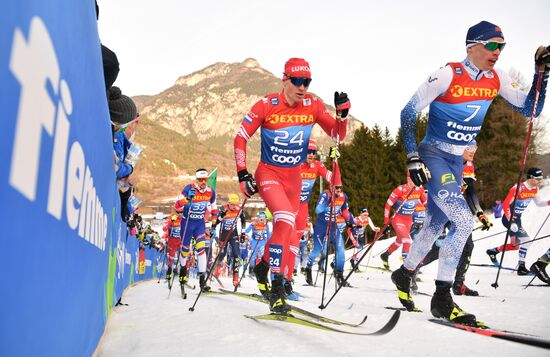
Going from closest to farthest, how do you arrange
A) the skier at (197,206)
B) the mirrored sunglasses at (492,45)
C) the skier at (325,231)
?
the mirrored sunglasses at (492,45)
the skier at (325,231)
the skier at (197,206)

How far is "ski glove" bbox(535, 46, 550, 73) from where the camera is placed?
413 centimetres

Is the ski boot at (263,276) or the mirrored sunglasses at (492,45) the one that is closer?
the mirrored sunglasses at (492,45)

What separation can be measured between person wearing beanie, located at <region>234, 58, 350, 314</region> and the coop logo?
11.3ft

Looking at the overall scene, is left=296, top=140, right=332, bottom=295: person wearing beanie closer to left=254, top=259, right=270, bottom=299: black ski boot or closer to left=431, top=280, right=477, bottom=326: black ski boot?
left=254, top=259, right=270, bottom=299: black ski boot

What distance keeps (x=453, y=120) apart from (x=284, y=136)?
1.92 metres

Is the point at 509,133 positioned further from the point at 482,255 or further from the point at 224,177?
the point at 224,177

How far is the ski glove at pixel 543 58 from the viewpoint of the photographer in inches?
163

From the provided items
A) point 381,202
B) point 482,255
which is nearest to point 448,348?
point 482,255

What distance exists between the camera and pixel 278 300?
14.3 feet

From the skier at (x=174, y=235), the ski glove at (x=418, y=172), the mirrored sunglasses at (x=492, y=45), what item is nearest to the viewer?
the ski glove at (x=418, y=172)

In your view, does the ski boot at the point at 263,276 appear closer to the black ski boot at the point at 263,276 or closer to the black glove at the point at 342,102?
the black ski boot at the point at 263,276

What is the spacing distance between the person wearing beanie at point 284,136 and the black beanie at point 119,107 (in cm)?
141

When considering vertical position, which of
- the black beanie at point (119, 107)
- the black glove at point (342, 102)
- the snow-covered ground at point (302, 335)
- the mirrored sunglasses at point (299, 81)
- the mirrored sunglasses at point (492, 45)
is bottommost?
the snow-covered ground at point (302, 335)

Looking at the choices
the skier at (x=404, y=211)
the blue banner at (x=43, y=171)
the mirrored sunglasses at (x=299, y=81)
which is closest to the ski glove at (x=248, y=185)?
the mirrored sunglasses at (x=299, y=81)
